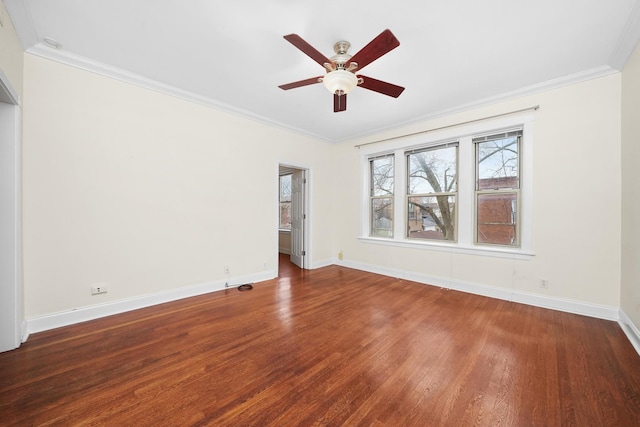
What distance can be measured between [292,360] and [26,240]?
2.74 meters

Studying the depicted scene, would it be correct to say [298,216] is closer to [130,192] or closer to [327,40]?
[130,192]

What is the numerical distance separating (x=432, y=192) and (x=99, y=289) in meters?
4.72

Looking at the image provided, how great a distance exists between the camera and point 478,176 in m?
3.69

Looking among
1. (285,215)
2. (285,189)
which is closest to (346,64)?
(285,189)

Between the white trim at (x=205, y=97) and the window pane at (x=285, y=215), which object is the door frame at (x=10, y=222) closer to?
the white trim at (x=205, y=97)

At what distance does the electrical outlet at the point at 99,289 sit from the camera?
268 centimetres

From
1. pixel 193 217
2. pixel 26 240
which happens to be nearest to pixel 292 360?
pixel 193 217

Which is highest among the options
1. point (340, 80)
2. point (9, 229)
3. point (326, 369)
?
point (340, 80)

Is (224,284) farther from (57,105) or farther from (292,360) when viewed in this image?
(57,105)

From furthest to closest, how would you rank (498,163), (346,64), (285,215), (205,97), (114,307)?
(285,215) < (498,163) < (205,97) < (114,307) < (346,64)

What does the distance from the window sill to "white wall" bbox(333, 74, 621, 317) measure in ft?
0.24

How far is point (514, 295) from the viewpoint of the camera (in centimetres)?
327

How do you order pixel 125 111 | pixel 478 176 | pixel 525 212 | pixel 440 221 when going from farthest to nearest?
pixel 440 221 → pixel 478 176 → pixel 525 212 → pixel 125 111

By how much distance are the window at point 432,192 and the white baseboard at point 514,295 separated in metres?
0.68
